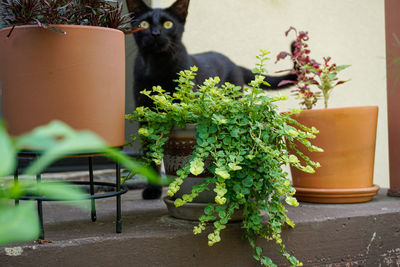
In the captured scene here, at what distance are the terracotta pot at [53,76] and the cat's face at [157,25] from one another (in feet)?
2.69

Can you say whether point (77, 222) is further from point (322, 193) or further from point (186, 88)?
point (322, 193)

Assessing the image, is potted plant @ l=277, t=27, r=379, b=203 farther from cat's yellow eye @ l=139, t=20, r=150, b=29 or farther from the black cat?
cat's yellow eye @ l=139, t=20, r=150, b=29

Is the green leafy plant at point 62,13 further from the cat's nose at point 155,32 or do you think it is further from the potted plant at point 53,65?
the cat's nose at point 155,32

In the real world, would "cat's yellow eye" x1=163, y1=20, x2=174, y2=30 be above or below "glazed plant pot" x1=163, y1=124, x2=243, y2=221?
above

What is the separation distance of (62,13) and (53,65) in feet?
0.45

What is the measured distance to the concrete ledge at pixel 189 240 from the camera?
1.04m

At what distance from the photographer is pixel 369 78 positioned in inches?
113

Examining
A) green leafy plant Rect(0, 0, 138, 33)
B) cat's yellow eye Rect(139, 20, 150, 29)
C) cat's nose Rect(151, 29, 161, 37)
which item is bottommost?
green leafy plant Rect(0, 0, 138, 33)

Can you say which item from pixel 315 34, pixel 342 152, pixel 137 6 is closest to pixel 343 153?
pixel 342 152

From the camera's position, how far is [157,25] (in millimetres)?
1916

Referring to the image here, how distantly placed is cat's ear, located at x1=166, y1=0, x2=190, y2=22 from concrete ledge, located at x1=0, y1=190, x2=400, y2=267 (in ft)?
3.00

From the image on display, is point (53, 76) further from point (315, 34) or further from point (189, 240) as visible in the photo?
point (315, 34)

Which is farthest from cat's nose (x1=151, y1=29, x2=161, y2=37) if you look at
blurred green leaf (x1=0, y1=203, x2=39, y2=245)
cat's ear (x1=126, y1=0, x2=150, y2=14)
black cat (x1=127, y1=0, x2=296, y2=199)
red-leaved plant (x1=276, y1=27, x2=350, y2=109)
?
blurred green leaf (x1=0, y1=203, x2=39, y2=245)

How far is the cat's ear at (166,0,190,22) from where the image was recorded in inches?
78.0
